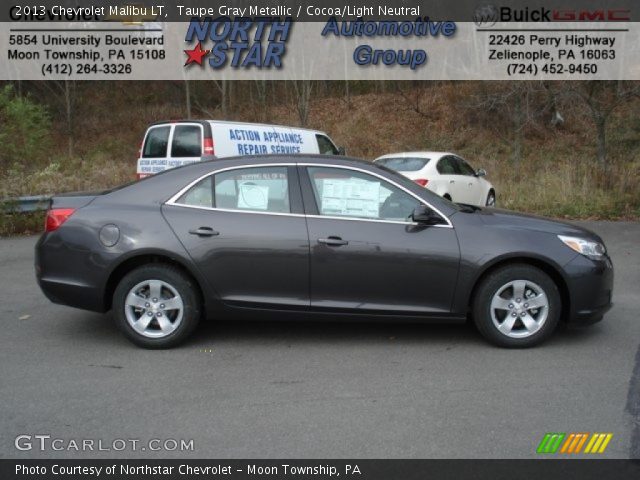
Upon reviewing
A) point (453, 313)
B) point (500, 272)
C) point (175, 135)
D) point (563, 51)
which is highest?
point (563, 51)

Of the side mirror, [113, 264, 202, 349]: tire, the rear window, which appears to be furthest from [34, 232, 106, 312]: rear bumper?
the rear window

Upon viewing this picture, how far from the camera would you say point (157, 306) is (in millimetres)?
5172

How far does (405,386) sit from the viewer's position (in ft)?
14.5

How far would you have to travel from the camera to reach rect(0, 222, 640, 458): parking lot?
3.62 meters

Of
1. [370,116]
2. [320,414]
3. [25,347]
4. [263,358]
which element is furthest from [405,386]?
[370,116]

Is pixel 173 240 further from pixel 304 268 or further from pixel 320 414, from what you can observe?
pixel 320 414

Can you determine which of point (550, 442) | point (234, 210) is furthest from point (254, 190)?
point (550, 442)

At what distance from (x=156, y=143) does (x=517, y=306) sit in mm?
9762

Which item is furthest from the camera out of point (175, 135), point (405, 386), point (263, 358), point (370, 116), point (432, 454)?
point (370, 116)

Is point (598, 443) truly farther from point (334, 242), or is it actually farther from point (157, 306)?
point (157, 306)

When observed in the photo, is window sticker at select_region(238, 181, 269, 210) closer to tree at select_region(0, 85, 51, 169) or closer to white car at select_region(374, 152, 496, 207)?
white car at select_region(374, 152, 496, 207)

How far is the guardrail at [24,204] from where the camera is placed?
11484 millimetres

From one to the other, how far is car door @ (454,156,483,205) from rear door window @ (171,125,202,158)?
5.63 metres

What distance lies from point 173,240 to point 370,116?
27.9 metres
